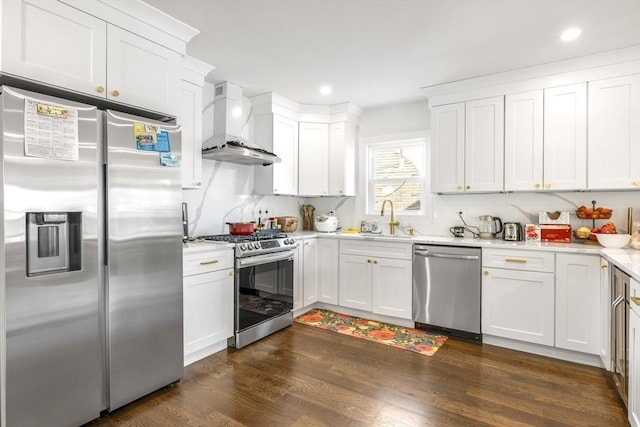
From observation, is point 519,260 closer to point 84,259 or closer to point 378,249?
point 378,249

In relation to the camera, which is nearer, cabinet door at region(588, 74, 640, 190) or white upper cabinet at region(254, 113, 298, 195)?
cabinet door at region(588, 74, 640, 190)

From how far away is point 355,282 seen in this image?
3.96m

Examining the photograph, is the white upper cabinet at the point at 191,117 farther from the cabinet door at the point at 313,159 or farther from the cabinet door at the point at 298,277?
the cabinet door at the point at 313,159

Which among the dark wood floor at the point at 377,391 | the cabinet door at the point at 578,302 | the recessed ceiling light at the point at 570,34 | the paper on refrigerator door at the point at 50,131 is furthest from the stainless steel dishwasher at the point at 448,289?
the paper on refrigerator door at the point at 50,131

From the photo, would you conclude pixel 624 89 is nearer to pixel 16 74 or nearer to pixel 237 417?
pixel 237 417

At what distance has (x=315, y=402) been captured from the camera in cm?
224

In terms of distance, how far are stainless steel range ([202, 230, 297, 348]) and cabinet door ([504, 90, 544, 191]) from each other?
2343 millimetres

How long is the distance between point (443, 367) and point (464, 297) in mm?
816

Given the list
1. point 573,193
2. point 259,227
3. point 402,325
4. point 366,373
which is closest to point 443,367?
point 366,373

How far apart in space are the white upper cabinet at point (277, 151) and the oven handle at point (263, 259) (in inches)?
33.6

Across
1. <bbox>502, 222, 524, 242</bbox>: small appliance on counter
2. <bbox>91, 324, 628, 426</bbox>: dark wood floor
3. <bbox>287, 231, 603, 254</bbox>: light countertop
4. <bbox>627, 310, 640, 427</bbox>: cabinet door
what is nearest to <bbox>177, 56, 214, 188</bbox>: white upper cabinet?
<bbox>287, 231, 603, 254</bbox>: light countertop

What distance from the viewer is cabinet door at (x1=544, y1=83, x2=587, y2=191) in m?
3.03

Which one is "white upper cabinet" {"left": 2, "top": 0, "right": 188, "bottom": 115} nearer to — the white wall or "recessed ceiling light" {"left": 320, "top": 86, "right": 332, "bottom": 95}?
the white wall

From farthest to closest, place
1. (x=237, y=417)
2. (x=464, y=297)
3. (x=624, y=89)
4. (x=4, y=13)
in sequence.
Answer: (x=464, y=297) < (x=624, y=89) < (x=237, y=417) < (x=4, y=13)
